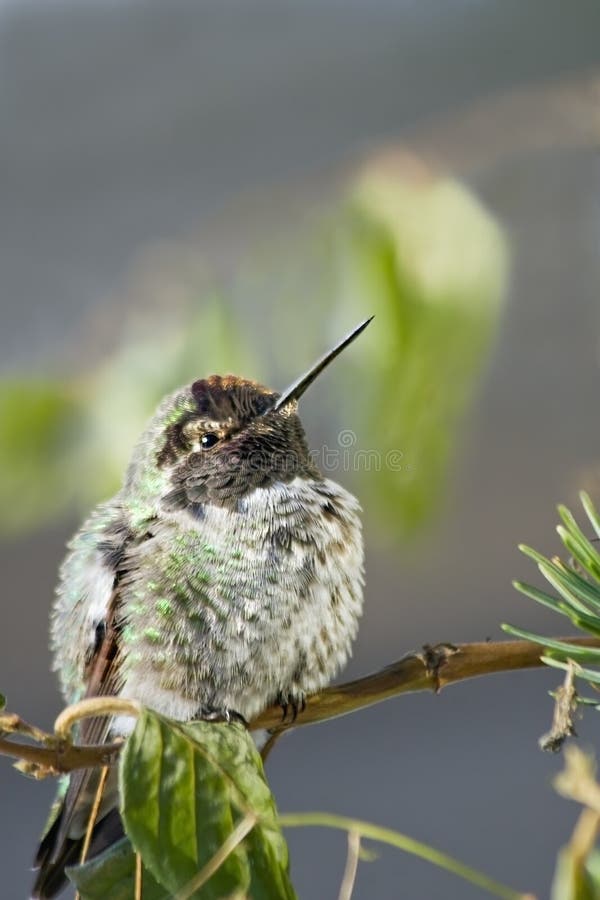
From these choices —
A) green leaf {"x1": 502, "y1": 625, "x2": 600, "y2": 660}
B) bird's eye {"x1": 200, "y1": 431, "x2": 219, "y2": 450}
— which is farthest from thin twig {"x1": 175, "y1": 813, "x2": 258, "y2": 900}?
bird's eye {"x1": 200, "y1": 431, "x2": 219, "y2": 450}

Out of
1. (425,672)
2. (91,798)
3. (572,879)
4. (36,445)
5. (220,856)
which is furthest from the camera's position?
(36,445)

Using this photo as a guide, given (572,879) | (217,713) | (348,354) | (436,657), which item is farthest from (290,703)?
(348,354)

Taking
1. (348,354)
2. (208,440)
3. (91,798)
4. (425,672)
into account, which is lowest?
(91,798)

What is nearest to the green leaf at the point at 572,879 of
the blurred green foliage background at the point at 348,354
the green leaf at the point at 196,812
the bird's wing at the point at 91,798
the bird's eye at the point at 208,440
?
the green leaf at the point at 196,812

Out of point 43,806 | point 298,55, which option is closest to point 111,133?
point 298,55

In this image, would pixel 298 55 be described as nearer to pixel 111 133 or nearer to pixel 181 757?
pixel 111 133

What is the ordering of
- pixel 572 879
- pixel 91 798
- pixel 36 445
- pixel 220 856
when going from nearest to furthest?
pixel 572 879 → pixel 220 856 → pixel 91 798 → pixel 36 445

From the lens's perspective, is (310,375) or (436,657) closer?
(436,657)

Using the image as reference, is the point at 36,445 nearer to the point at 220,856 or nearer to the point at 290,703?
the point at 290,703
